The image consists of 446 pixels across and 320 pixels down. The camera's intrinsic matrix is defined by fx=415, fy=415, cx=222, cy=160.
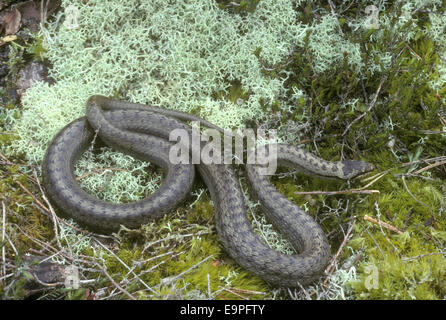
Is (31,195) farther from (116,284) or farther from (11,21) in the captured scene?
(11,21)

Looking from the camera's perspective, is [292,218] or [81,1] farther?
[81,1]

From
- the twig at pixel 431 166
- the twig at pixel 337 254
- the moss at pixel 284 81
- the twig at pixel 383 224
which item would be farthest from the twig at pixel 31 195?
the twig at pixel 431 166

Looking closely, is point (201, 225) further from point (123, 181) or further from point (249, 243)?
point (123, 181)

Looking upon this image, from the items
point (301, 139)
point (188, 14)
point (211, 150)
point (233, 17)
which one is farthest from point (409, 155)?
point (188, 14)

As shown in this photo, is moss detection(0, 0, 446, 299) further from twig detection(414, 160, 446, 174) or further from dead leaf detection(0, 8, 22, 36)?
dead leaf detection(0, 8, 22, 36)

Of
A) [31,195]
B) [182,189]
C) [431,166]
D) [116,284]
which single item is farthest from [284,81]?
[31,195]

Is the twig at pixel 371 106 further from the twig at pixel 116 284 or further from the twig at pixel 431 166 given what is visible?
the twig at pixel 116 284

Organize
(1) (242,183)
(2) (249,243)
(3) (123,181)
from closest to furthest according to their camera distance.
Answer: (2) (249,243)
(3) (123,181)
(1) (242,183)
